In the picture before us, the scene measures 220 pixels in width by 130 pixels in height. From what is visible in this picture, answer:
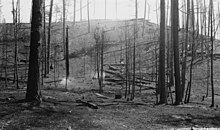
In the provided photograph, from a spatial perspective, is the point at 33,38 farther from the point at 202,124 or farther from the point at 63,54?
the point at 63,54

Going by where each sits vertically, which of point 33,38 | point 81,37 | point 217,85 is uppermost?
point 81,37

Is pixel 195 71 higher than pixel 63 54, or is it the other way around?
pixel 63 54

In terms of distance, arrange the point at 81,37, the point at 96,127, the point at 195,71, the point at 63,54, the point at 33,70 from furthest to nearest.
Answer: the point at 81,37
the point at 63,54
the point at 195,71
the point at 33,70
the point at 96,127

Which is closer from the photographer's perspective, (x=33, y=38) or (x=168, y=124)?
(x=168, y=124)

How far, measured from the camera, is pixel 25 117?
21.0 ft

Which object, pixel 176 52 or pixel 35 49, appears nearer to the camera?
pixel 35 49

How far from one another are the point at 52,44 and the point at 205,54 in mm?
23901

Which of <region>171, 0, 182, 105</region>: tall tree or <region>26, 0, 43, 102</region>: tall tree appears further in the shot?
<region>171, 0, 182, 105</region>: tall tree

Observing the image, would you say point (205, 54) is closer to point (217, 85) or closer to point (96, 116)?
point (217, 85)

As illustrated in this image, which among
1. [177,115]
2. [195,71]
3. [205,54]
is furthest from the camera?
[205,54]

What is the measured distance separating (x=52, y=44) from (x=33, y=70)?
30201mm

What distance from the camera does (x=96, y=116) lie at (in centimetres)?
744

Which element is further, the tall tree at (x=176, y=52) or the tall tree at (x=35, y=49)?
the tall tree at (x=176, y=52)

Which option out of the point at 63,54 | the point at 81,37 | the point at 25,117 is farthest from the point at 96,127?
the point at 81,37
